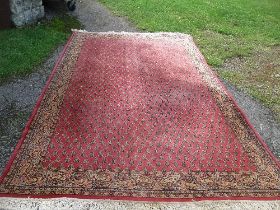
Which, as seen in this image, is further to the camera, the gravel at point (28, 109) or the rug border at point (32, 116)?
the gravel at point (28, 109)

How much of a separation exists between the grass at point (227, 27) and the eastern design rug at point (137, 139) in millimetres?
818

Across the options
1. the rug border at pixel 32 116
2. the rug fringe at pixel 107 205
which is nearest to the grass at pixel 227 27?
the rug fringe at pixel 107 205

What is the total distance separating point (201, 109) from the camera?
5746 mm

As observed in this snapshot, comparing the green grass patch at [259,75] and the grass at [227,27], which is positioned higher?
the green grass patch at [259,75]

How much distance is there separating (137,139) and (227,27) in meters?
6.05

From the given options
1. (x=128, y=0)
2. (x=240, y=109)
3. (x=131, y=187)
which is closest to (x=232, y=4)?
(x=128, y=0)

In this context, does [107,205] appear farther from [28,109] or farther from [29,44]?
[29,44]

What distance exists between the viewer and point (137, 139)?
487 cm

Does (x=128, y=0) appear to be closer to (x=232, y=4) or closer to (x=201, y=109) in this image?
(x=232, y=4)

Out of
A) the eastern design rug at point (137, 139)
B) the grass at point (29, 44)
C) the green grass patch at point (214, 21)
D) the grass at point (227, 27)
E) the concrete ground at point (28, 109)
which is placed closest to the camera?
A: the eastern design rug at point (137, 139)

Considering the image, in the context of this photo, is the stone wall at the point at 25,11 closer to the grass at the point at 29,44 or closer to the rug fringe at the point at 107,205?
the grass at the point at 29,44

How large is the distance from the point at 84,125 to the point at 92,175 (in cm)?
107

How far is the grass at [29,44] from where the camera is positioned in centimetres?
642

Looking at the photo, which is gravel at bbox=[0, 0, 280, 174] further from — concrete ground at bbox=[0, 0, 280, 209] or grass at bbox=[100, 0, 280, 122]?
grass at bbox=[100, 0, 280, 122]
